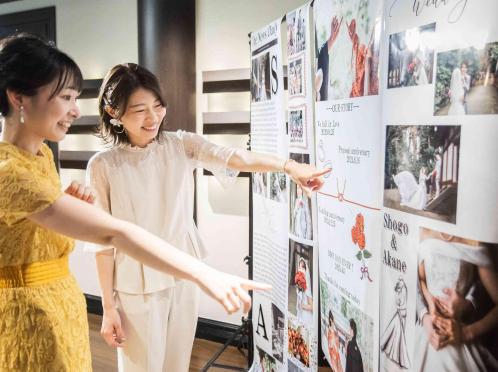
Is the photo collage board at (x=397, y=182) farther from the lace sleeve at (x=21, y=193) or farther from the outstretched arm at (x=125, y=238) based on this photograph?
the lace sleeve at (x=21, y=193)

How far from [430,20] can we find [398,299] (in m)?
0.78

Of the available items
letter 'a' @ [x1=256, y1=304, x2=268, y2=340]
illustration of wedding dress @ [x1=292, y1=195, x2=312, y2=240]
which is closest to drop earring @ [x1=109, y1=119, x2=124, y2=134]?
illustration of wedding dress @ [x1=292, y1=195, x2=312, y2=240]

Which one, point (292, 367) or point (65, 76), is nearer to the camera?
point (65, 76)

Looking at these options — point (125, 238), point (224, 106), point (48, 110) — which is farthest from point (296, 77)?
point (224, 106)

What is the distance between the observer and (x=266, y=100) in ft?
7.63

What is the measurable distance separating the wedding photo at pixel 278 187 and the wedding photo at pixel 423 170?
812mm

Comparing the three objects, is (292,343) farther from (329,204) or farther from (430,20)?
(430,20)

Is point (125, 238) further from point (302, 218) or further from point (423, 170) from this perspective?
point (302, 218)

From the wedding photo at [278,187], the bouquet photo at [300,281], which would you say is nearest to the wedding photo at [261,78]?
the wedding photo at [278,187]

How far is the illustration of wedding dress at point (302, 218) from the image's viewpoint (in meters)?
2.00

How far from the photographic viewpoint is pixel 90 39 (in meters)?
3.96

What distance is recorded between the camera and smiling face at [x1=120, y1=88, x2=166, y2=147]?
1753mm

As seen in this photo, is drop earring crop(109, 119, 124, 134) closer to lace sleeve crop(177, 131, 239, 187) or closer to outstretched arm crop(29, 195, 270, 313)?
lace sleeve crop(177, 131, 239, 187)

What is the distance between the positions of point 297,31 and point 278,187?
2.34ft
